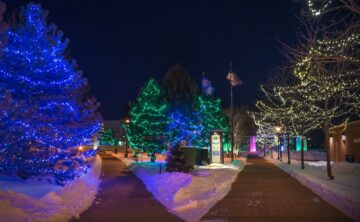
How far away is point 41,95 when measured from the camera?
19.4 metres

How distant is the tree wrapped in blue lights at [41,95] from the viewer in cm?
1797

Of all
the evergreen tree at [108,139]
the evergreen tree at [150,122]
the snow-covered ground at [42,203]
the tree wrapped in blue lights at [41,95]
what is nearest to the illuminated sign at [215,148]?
the evergreen tree at [150,122]

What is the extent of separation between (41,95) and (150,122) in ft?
70.4

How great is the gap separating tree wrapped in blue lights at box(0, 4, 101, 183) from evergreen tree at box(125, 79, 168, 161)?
19852mm

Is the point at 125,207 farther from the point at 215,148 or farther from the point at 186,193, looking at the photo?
the point at 215,148

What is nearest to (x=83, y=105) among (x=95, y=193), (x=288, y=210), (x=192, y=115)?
(x=95, y=193)

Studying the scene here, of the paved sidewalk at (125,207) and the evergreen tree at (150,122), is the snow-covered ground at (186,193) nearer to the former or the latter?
the paved sidewalk at (125,207)

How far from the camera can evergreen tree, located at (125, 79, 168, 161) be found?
4053 cm

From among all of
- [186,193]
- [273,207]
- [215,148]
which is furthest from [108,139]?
[273,207]

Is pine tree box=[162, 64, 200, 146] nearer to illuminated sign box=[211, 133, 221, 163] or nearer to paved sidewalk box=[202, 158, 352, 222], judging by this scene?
illuminated sign box=[211, 133, 221, 163]

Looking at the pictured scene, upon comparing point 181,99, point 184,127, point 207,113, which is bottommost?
point 184,127

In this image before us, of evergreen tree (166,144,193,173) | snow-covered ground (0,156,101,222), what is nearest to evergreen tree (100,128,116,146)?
evergreen tree (166,144,193,173)

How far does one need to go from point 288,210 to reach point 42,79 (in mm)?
11929

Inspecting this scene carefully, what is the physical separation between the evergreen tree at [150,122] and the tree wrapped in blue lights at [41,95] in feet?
65.1
